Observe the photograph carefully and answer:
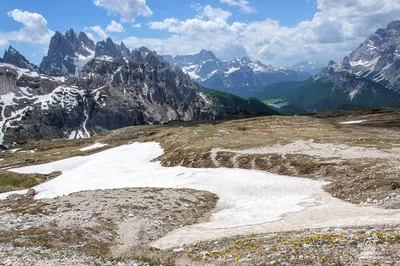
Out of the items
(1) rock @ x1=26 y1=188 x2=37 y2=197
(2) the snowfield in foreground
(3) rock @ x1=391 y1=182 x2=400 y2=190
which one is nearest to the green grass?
(2) the snowfield in foreground

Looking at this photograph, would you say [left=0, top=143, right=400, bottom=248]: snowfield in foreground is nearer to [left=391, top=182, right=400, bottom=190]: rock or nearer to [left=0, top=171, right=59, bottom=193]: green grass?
[left=391, top=182, right=400, bottom=190]: rock

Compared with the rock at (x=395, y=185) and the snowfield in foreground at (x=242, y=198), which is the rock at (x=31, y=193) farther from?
the rock at (x=395, y=185)

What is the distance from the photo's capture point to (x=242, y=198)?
3941 cm

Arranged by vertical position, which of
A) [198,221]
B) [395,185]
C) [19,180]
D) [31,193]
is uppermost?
[395,185]

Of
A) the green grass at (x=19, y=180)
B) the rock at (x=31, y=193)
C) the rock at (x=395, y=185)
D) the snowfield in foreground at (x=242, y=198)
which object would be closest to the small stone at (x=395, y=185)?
the rock at (x=395, y=185)

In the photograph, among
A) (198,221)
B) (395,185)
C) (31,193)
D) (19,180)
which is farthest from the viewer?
(19,180)

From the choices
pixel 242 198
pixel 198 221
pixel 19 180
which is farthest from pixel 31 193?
pixel 242 198

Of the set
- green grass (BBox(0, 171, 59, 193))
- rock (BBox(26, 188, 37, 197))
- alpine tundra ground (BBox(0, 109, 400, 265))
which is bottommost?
green grass (BBox(0, 171, 59, 193))

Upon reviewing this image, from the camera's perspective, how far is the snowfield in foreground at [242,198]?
2579 cm

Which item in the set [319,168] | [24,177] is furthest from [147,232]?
[24,177]

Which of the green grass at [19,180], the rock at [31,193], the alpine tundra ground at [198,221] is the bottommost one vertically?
the green grass at [19,180]

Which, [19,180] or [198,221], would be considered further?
[19,180]

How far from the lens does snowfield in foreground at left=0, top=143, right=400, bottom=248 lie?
25.8 metres

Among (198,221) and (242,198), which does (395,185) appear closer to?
(242,198)
